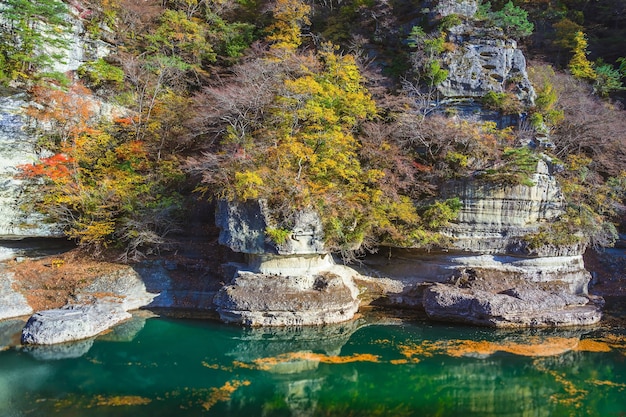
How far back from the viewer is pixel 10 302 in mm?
16219

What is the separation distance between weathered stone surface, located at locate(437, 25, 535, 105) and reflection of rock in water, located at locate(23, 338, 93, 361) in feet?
60.1

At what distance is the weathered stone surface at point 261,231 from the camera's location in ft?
54.3

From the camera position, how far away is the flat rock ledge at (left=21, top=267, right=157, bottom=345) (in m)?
14.0

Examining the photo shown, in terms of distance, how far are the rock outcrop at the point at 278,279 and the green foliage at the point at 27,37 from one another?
1192 centimetres

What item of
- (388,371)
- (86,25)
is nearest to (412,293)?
(388,371)

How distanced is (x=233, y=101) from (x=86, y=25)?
40.5 feet

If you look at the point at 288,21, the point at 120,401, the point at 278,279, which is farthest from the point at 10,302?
the point at 288,21

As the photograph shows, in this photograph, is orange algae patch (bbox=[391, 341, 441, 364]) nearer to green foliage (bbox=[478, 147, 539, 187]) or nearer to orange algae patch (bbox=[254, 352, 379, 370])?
orange algae patch (bbox=[254, 352, 379, 370])

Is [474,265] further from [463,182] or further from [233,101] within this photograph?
[233,101]

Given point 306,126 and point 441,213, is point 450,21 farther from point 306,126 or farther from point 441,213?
point 441,213

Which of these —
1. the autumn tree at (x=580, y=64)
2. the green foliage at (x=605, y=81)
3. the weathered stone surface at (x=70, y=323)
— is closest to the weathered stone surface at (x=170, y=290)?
the weathered stone surface at (x=70, y=323)

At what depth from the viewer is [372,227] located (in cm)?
1853

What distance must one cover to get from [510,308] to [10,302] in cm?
1776

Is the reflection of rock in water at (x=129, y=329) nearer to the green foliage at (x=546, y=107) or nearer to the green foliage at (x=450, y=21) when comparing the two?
the green foliage at (x=546, y=107)
